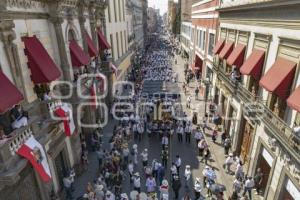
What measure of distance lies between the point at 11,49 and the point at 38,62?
57.5 inches

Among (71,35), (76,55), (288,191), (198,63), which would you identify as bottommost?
(288,191)

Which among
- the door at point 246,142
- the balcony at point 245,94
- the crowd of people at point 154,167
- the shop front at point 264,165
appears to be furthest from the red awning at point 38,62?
the door at point 246,142

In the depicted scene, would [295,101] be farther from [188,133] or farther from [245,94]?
[188,133]

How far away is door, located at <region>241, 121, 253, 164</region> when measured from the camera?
1582 cm

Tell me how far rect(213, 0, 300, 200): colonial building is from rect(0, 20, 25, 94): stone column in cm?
1103

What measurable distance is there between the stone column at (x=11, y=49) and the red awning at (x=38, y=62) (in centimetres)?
78

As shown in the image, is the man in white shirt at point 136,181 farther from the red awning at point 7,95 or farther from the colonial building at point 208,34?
the colonial building at point 208,34

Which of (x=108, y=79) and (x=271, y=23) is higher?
(x=271, y=23)

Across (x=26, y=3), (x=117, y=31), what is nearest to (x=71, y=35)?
(x=26, y=3)

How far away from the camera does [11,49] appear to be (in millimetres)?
10516

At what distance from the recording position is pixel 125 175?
626 inches

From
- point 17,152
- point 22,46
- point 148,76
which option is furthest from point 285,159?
point 148,76

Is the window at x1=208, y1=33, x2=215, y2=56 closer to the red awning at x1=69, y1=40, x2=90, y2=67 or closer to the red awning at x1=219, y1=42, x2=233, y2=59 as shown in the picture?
the red awning at x1=219, y1=42, x2=233, y2=59

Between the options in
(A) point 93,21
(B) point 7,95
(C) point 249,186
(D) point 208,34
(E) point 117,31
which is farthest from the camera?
(E) point 117,31
